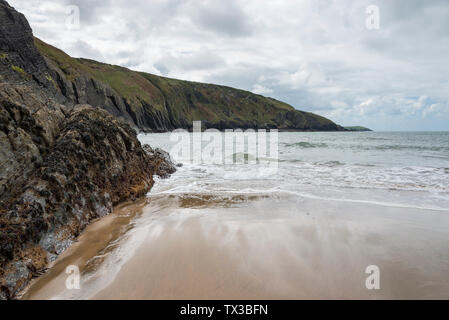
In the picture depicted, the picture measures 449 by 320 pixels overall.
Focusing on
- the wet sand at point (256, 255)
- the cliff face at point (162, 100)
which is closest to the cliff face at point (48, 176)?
the wet sand at point (256, 255)

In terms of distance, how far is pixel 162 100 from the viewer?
94.4 metres

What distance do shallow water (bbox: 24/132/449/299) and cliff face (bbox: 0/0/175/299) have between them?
0.91ft

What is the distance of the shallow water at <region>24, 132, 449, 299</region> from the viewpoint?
263 cm

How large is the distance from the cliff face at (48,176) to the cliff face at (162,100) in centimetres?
4223

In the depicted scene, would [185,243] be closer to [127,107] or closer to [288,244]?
[288,244]

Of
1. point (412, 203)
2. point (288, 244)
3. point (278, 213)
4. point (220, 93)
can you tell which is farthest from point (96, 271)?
point (220, 93)

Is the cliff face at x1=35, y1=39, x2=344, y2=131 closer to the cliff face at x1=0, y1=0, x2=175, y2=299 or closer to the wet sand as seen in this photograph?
the cliff face at x1=0, y1=0, x2=175, y2=299

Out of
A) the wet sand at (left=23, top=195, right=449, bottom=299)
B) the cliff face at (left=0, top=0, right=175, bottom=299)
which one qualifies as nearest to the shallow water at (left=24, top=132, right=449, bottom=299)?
the wet sand at (left=23, top=195, right=449, bottom=299)

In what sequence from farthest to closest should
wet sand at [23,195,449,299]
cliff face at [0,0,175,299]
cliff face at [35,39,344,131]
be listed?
cliff face at [35,39,344,131]
cliff face at [0,0,175,299]
wet sand at [23,195,449,299]

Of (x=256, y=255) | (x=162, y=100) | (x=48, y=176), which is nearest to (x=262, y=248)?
(x=256, y=255)

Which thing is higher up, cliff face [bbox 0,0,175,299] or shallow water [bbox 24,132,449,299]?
cliff face [bbox 0,0,175,299]

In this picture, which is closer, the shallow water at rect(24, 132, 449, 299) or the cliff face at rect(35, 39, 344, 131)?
the shallow water at rect(24, 132, 449, 299)

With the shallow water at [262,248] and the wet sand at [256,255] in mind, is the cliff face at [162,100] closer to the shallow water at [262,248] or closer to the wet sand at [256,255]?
the shallow water at [262,248]

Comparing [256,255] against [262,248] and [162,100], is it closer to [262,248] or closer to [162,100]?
[262,248]
